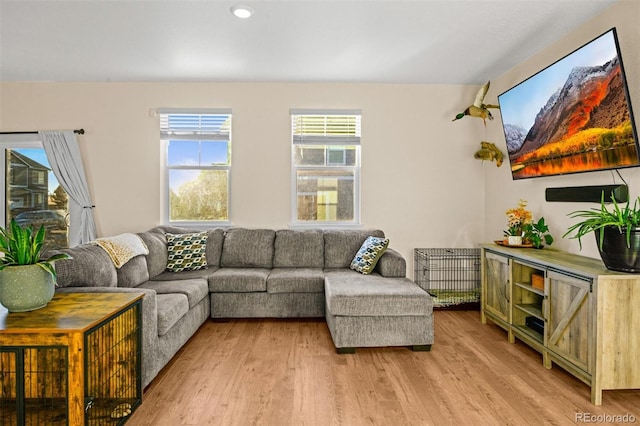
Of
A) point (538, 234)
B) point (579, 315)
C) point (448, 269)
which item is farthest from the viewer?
point (448, 269)

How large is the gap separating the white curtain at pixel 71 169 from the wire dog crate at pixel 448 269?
3.93m

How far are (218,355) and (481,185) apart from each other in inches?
140

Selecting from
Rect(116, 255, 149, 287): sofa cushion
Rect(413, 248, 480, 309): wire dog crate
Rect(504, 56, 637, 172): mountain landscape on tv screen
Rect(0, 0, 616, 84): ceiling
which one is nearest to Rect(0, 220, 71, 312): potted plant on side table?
Rect(116, 255, 149, 287): sofa cushion

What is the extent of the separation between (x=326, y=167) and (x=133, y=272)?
2.44 meters

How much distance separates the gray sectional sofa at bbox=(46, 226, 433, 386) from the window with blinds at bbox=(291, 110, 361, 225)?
425mm

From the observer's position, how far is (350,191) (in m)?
4.65

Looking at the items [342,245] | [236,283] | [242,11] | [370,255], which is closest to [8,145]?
[236,283]

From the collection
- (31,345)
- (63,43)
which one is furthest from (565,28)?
(63,43)

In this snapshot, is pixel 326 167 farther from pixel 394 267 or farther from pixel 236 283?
pixel 236 283

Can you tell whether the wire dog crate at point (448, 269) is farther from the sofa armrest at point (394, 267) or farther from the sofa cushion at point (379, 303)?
the sofa cushion at point (379, 303)

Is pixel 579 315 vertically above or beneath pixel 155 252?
beneath

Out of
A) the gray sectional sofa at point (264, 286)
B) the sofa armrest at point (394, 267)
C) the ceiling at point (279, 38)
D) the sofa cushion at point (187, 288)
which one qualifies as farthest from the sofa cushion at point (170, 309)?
the ceiling at point (279, 38)

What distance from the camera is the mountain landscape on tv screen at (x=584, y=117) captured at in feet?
7.76

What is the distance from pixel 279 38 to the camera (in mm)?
3238
